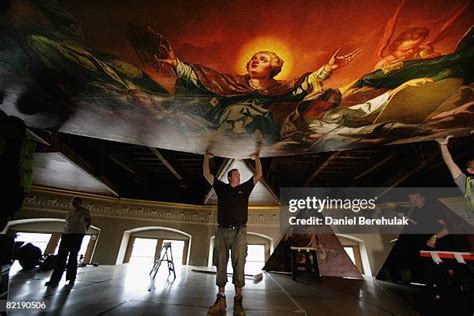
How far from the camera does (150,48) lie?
194cm

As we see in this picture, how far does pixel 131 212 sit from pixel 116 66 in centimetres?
656

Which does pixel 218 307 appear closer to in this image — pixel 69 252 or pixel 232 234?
pixel 232 234

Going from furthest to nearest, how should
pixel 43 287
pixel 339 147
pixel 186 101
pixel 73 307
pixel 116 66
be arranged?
pixel 339 147
pixel 43 287
pixel 186 101
pixel 116 66
pixel 73 307

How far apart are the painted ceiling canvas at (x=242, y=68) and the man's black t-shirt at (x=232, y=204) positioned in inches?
35.8

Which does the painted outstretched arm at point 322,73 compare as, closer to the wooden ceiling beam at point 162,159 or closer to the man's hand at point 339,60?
the man's hand at point 339,60

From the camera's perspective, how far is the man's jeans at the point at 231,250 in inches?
86.7

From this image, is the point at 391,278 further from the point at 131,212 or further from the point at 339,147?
the point at 131,212

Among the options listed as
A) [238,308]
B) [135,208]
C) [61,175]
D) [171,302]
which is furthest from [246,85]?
[135,208]

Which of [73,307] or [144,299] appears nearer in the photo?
[73,307]

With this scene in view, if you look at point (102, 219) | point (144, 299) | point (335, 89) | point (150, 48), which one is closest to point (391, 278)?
point (335, 89)

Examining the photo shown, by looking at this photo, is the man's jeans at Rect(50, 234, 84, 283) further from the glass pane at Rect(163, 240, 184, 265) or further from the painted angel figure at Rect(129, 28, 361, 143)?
the glass pane at Rect(163, 240, 184, 265)

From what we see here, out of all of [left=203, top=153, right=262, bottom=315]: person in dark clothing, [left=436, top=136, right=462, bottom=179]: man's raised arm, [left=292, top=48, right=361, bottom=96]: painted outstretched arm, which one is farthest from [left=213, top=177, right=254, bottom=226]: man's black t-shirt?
[left=436, top=136, right=462, bottom=179]: man's raised arm

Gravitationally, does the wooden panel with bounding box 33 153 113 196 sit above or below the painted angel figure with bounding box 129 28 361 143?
below

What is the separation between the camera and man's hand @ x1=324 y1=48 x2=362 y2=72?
6.38ft
